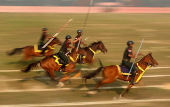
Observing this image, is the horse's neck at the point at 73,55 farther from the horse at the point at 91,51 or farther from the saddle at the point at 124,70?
the saddle at the point at 124,70

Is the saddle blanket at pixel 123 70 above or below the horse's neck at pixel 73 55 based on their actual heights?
above

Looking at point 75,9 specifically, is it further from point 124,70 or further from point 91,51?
point 124,70

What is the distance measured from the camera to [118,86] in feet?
49.2

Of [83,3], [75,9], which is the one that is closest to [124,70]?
[75,9]

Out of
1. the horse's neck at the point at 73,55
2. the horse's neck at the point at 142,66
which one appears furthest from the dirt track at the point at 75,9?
the horse's neck at the point at 142,66

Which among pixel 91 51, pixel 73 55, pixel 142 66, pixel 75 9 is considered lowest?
pixel 75 9

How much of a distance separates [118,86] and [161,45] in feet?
49.2

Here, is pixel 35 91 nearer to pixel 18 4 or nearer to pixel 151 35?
pixel 151 35

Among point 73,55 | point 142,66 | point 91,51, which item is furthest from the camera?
point 91,51

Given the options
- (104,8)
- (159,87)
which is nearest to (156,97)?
(159,87)

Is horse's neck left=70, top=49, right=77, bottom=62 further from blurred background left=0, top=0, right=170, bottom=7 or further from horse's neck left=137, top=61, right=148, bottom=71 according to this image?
blurred background left=0, top=0, right=170, bottom=7

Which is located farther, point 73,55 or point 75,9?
point 75,9

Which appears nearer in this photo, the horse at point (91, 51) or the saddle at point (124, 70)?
the saddle at point (124, 70)

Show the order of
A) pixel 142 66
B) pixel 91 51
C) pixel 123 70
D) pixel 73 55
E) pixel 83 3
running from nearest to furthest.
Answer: pixel 123 70 < pixel 142 66 < pixel 73 55 < pixel 91 51 < pixel 83 3
